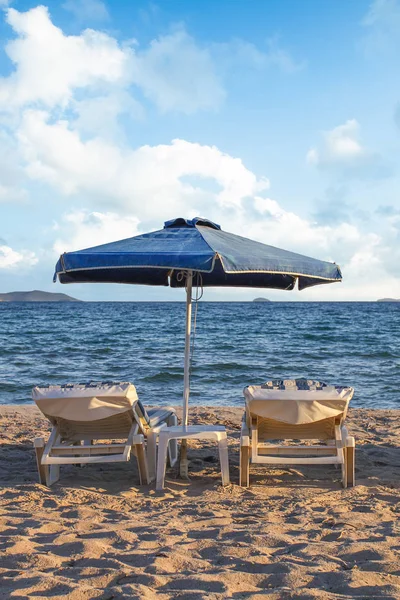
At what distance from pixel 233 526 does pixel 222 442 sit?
1.11 m

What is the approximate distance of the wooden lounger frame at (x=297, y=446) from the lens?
493 centimetres

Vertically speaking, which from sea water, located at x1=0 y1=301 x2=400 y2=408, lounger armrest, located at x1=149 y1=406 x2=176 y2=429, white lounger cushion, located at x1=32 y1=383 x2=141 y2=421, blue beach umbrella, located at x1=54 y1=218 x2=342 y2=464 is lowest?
sea water, located at x1=0 y1=301 x2=400 y2=408

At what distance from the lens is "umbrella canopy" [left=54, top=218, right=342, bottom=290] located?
4.31 m

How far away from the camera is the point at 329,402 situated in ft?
16.1

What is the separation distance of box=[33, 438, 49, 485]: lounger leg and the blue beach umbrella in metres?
1.27

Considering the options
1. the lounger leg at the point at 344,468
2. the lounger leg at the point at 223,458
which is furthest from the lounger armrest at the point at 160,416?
the lounger leg at the point at 344,468

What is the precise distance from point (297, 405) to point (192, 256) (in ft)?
5.34

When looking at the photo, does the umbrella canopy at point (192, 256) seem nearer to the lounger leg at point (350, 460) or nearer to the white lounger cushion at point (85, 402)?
the white lounger cushion at point (85, 402)

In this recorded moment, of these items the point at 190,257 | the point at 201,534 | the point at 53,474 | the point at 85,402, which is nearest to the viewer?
the point at 201,534

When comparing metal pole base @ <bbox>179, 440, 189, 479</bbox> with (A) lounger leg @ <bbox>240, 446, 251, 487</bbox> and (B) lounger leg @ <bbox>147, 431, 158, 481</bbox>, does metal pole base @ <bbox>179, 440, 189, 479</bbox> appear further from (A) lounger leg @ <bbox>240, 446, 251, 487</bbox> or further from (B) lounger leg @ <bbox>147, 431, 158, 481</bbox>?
(A) lounger leg @ <bbox>240, 446, 251, 487</bbox>

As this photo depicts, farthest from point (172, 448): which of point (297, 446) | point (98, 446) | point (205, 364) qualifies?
point (205, 364)

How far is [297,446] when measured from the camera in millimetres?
4922

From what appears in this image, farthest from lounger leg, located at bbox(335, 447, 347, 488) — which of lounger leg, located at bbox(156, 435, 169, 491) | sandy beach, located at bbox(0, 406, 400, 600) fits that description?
lounger leg, located at bbox(156, 435, 169, 491)

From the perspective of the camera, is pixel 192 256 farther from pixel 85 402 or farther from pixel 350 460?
pixel 350 460
